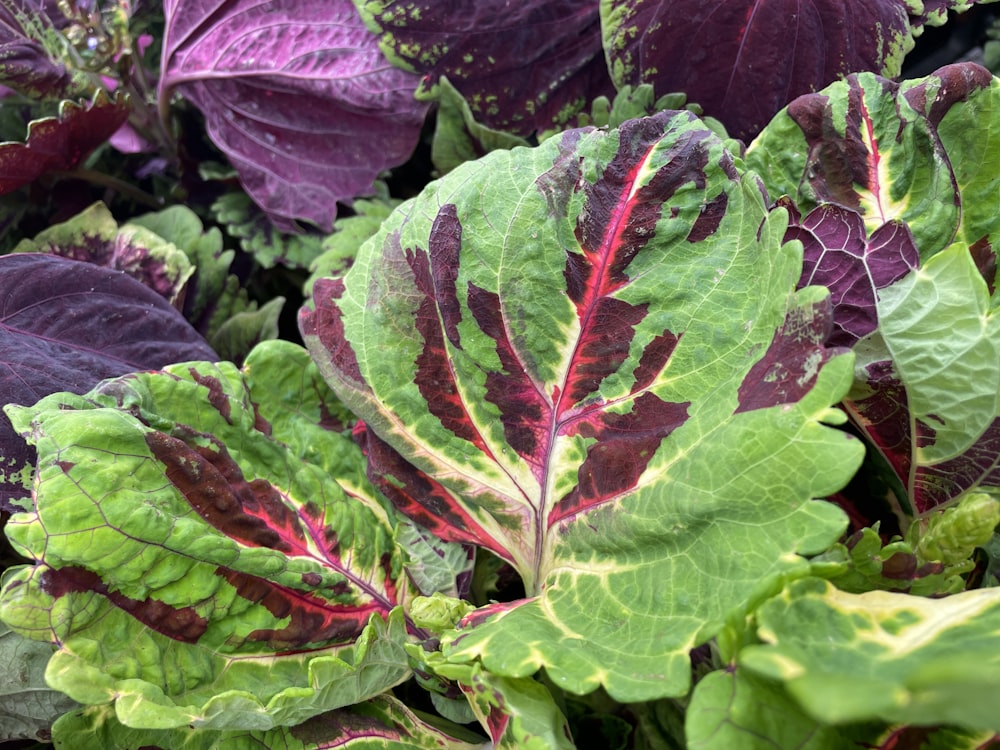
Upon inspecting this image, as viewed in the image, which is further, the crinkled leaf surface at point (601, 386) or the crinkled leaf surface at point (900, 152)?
the crinkled leaf surface at point (900, 152)

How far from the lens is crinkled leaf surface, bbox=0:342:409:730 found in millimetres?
436

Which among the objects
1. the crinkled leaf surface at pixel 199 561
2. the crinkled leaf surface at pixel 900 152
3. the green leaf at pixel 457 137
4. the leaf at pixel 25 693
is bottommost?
the leaf at pixel 25 693

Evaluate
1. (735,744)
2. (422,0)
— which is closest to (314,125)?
(422,0)

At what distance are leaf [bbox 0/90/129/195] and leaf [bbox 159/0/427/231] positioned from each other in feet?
0.33

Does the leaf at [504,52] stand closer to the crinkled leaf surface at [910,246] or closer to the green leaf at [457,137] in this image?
the green leaf at [457,137]

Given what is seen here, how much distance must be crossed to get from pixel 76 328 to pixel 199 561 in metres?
0.26

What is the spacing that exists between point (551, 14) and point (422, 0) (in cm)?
12

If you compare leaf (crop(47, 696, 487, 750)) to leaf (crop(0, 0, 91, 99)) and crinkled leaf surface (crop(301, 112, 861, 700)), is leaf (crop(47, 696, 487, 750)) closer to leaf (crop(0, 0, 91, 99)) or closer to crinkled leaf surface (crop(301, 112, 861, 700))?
crinkled leaf surface (crop(301, 112, 861, 700))

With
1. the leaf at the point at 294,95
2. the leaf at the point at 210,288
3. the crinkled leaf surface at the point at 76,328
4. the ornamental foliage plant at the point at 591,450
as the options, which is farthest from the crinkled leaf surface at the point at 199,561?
the leaf at the point at 294,95

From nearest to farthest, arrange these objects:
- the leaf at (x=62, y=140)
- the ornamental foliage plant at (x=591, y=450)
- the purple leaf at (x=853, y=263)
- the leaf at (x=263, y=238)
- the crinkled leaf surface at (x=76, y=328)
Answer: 1. the ornamental foliage plant at (x=591, y=450)
2. the purple leaf at (x=853, y=263)
3. the crinkled leaf surface at (x=76, y=328)
4. the leaf at (x=62, y=140)
5. the leaf at (x=263, y=238)

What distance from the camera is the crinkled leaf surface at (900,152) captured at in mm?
516

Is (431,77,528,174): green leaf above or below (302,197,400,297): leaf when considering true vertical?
above

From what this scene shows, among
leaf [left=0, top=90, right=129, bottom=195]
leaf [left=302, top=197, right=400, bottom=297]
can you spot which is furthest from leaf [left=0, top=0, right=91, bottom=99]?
leaf [left=302, top=197, right=400, bottom=297]

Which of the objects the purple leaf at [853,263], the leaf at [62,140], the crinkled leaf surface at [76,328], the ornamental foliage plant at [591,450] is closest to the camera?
the ornamental foliage plant at [591,450]
